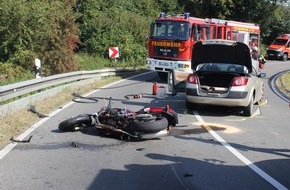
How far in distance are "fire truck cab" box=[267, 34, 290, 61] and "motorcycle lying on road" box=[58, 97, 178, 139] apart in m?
39.4

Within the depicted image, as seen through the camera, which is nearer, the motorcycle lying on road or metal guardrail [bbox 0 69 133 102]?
the motorcycle lying on road

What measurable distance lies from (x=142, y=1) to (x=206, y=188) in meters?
41.6

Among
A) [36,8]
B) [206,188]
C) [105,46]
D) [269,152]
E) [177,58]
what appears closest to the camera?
[206,188]

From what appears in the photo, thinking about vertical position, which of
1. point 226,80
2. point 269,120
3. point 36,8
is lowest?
point 269,120

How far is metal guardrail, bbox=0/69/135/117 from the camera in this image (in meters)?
10.8

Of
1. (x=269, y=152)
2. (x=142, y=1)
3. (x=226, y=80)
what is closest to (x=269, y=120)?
(x=226, y=80)

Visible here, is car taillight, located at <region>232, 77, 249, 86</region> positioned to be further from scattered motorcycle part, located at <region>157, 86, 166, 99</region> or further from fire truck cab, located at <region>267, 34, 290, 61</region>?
fire truck cab, located at <region>267, 34, 290, 61</region>

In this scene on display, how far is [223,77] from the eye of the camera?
12.5 meters

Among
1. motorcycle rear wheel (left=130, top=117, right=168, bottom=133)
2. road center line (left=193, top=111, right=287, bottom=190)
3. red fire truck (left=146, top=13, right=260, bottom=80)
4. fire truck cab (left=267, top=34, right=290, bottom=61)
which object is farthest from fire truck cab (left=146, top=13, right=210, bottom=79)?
fire truck cab (left=267, top=34, right=290, bottom=61)

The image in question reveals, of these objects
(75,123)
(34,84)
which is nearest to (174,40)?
(34,84)

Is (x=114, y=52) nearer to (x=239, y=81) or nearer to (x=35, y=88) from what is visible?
(x=35, y=88)

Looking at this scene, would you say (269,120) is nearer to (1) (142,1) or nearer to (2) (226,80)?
(2) (226,80)

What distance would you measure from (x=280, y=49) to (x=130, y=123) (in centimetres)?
4051

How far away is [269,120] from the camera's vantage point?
38.0 ft
